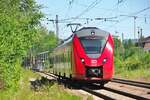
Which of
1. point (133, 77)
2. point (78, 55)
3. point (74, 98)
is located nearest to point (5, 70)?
point (74, 98)

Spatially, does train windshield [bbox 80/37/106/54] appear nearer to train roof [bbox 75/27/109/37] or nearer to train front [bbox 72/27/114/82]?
train front [bbox 72/27/114/82]

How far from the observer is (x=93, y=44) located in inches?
1024

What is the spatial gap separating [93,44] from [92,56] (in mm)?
756

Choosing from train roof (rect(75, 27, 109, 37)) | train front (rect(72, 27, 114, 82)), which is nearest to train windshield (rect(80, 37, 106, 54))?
train front (rect(72, 27, 114, 82))

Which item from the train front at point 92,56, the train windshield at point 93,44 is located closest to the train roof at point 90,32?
the train front at point 92,56

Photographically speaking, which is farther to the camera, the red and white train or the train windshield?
the train windshield

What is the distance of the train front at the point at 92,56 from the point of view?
25594 mm

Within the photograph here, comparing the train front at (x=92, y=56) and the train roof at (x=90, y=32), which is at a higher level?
the train roof at (x=90, y=32)

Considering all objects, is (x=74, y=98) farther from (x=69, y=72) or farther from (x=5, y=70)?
(x=69, y=72)

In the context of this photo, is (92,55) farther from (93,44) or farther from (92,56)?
(93,44)

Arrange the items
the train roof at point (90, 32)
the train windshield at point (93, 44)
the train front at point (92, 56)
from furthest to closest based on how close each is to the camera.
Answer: the train roof at point (90, 32) → the train windshield at point (93, 44) → the train front at point (92, 56)

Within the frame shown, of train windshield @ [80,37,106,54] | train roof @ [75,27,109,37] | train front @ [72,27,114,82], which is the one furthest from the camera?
train roof @ [75,27,109,37]

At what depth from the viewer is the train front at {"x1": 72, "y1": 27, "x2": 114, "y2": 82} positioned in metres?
25.6

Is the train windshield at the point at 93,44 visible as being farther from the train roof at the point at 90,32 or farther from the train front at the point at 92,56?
the train roof at the point at 90,32
